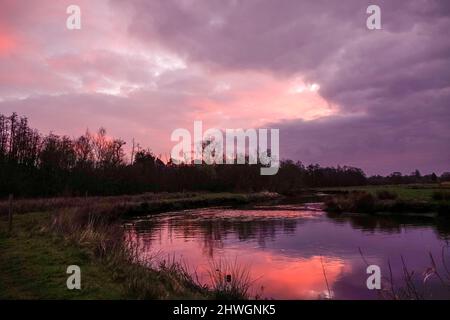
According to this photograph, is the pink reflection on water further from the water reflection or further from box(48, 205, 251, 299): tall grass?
box(48, 205, 251, 299): tall grass

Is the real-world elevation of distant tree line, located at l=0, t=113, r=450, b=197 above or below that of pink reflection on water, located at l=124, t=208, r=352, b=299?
above

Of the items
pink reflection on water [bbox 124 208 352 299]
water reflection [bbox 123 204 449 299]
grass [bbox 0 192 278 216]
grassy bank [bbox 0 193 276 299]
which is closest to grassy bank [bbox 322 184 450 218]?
water reflection [bbox 123 204 449 299]

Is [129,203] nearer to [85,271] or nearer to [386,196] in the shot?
[386,196]

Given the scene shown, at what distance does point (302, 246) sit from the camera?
21.0 m

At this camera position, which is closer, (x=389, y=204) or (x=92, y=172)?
(x=389, y=204)

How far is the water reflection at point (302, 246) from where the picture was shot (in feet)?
45.1

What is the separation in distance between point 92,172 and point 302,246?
41.0 meters

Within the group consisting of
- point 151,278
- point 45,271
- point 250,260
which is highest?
point 45,271

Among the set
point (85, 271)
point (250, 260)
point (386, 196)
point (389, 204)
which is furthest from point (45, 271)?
point (386, 196)

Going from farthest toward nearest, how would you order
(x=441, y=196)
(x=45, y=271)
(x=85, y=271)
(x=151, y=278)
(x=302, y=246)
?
1. (x=441, y=196)
2. (x=302, y=246)
3. (x=85, y=271)
4. (x=45, y=271)
5. (x=151, y=278)

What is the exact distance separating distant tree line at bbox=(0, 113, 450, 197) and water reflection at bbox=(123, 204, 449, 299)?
19203mm

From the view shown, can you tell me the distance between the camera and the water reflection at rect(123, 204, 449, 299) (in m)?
13.7

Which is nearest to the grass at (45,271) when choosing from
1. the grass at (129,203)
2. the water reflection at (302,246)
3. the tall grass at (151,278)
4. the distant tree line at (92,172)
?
the tall grass at (151,278)
